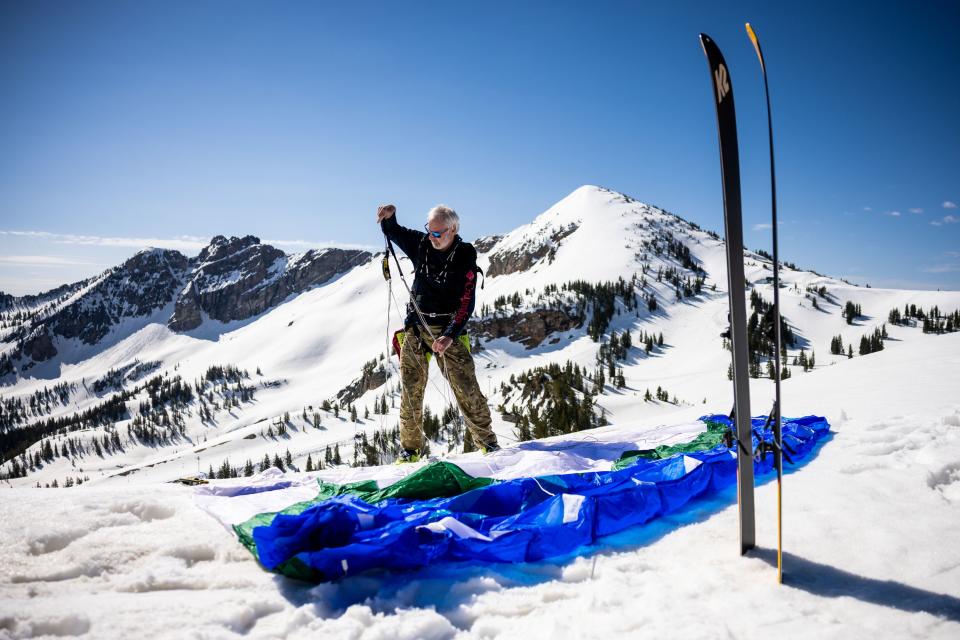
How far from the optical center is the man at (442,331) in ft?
18.2

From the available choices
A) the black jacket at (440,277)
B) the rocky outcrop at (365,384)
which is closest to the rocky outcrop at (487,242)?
the rocky outcrop at (365,384)

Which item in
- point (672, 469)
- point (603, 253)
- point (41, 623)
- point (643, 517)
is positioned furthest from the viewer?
point (603, 253)

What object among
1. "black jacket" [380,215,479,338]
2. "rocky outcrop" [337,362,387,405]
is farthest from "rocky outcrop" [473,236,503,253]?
"black jacket" [380,215,479,338]

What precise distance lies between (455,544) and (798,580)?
172cm

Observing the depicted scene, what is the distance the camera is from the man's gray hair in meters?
5.36

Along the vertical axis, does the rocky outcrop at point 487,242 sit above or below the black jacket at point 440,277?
above

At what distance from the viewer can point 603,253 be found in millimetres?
101250

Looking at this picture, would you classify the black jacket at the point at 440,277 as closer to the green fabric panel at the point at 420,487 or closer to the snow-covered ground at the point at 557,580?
the green fabric panel at the point at 420,487

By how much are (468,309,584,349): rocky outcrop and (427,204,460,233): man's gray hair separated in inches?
2447

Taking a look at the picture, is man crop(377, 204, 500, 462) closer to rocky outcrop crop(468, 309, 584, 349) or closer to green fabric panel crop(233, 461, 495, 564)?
green fabric panel crop(233, 461, 495, 564)

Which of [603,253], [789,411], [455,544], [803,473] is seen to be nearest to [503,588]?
[455,544]

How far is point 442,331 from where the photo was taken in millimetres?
5660

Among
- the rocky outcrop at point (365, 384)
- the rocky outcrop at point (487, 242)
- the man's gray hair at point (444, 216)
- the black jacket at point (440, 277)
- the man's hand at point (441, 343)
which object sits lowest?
the rocky outcrop at point (365, 384)

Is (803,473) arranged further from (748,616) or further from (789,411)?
(789,411)
